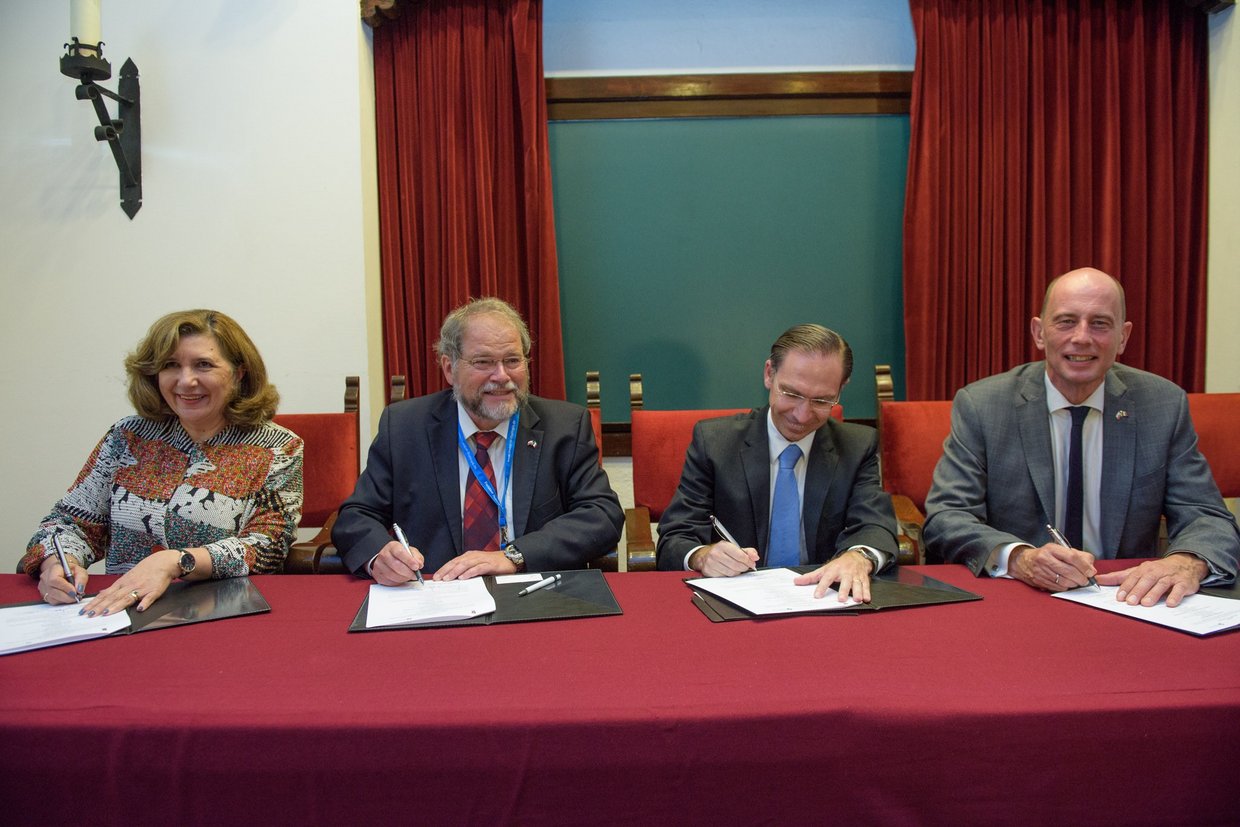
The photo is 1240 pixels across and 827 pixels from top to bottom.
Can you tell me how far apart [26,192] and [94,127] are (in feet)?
1.37

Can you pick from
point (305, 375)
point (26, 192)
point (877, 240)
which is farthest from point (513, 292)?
point (26, 192)

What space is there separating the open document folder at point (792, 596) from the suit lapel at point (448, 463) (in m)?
0.81

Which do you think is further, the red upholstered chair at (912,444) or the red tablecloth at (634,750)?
the red upholstered chair at (912,444)

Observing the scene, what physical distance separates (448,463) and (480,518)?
188mm

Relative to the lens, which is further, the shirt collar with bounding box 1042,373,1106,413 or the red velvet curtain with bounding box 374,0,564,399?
the red velvet curtain with bounding box 374,0,564,399

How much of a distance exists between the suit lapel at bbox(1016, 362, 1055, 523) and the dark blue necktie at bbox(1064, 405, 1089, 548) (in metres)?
0.04

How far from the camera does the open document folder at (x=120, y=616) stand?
49.6 inches

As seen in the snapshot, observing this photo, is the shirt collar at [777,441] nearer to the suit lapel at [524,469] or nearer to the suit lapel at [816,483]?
the suit lapel at [816,483]

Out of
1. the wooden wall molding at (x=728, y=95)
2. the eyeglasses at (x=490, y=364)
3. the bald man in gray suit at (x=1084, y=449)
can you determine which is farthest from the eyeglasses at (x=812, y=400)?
the wooden wall molding at (x=728, y=95)

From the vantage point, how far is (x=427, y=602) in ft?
4.77

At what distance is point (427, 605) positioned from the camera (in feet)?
4.69

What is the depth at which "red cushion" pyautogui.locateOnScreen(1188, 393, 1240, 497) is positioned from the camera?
2.74 m

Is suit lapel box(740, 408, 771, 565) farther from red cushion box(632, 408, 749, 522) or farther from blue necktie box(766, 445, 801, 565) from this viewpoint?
red cushion box(632, 408, 749, 522)

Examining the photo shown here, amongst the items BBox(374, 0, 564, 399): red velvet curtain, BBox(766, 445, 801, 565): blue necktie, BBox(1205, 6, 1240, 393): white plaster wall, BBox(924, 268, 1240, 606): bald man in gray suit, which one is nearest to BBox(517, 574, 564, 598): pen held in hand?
BBox(766, 445, 801, 565): blue necktie
